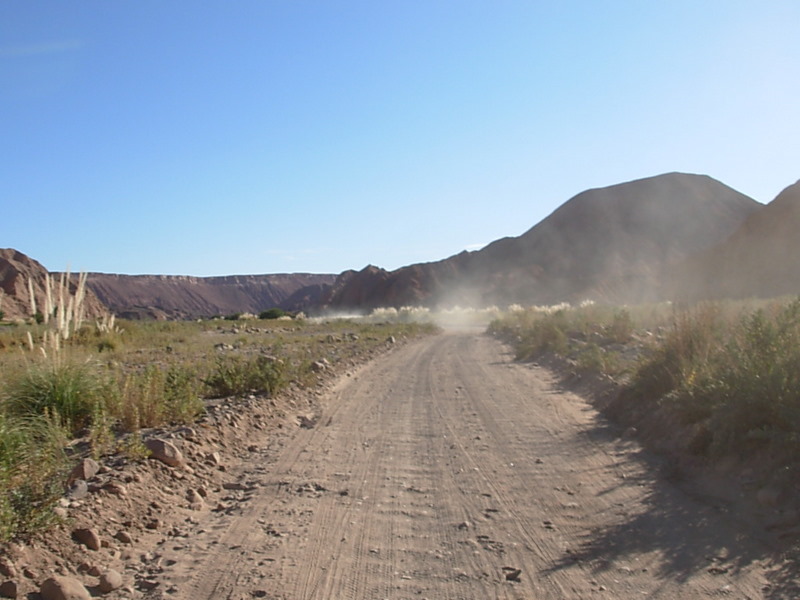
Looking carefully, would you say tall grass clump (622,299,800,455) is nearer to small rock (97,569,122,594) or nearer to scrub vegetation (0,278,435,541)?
small rock (97,569,122,594)

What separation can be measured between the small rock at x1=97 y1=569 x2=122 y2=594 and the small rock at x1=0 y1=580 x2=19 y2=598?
541 mm

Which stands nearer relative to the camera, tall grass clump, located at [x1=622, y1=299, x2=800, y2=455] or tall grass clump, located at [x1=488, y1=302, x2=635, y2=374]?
tall grass clump, located at [x1=622, y1=299, x2=800, y2=455]

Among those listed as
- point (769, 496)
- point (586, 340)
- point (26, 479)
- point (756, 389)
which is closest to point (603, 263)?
point (586, 340)

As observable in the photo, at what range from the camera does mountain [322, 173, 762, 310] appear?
286 feet

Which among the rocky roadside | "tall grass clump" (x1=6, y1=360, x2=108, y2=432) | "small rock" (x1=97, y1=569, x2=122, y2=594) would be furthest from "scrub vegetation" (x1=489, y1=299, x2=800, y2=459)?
"tall grass clump" (x1=6, y1=360, x2=108, y2=432)

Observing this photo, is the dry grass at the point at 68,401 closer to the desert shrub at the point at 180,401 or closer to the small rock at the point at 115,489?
the desert shrub at the point at 180,401

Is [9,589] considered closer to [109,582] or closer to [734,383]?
[109,582]

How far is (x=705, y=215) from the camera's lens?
9138 cm

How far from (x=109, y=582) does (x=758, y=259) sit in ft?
212

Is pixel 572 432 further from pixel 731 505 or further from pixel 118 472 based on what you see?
pixel 118 472

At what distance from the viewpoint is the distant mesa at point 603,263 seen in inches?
2341

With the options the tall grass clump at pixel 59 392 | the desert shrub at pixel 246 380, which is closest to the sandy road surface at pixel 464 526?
the tall grass clump at pixel 59 392

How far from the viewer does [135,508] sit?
6.39 metres

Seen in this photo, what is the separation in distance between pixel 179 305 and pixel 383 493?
13929cm
